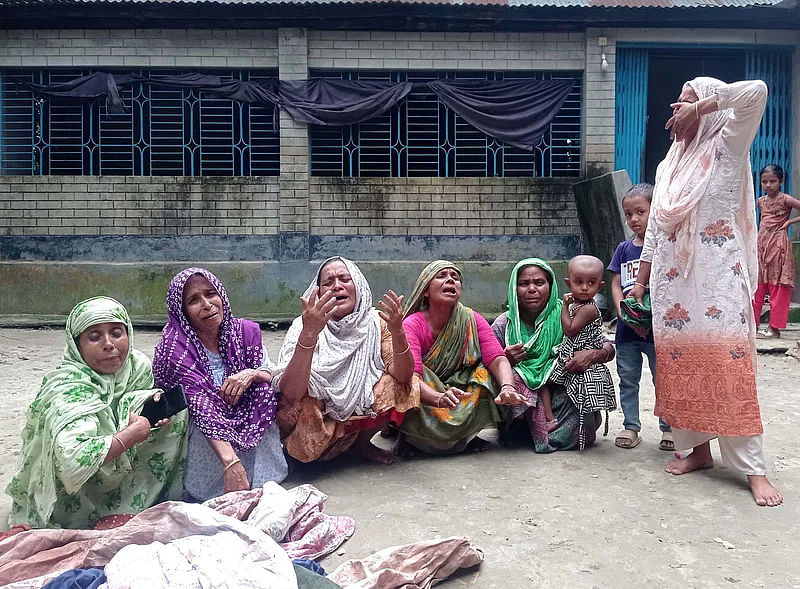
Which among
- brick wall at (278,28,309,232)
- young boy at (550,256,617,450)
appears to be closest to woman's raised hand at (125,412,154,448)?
young boy at (550,256,617,450)

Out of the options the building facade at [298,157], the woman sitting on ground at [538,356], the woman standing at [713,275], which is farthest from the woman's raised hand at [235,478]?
the building facade at [298,157]

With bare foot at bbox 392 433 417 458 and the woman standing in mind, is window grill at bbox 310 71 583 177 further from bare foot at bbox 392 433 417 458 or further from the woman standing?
the woman standing

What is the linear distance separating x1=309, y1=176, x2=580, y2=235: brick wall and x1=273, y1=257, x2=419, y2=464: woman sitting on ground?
20.6 feet

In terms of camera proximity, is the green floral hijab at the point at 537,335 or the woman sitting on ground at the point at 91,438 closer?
the woman sitting on ground at the point at 91,438

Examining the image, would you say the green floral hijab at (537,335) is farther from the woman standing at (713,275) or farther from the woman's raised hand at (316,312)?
the woman's raised hand at (316,312)

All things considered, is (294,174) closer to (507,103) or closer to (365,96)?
(365,96)

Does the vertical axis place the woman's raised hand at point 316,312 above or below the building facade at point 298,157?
below

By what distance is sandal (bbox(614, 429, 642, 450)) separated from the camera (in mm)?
4098

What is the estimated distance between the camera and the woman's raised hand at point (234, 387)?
330 centimetres

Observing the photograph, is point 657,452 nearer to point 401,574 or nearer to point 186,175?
point 401,574

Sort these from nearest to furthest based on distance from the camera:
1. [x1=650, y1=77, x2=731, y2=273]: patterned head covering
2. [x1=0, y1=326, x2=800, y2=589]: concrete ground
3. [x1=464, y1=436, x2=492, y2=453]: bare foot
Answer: [x1=0, y1=326, x2=800, y2=589]: concrete ground < [x1=650, y1=77, x2=731, y2=273]: patterned head covering < [x1=464, y1=436, x2=492, y2=453]: bare foot

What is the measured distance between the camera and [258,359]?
3.56 metres

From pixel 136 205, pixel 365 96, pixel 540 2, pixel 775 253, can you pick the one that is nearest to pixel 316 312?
pixel 775 253

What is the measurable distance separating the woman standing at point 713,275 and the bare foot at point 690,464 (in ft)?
0.52
